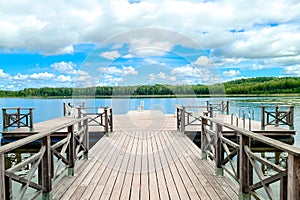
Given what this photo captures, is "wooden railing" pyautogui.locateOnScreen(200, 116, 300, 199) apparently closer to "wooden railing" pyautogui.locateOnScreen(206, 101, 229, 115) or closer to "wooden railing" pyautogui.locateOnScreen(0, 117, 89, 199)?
"wooden railing" pyautogui.locateOnScreen(0, 117, 89, 199)

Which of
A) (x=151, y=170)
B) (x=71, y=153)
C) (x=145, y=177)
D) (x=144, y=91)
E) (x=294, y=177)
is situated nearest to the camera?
(x=294, y=177)

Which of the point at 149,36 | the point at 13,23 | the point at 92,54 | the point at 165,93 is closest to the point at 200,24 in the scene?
the point at 165,93

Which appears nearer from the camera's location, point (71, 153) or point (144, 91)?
point (71, 153)

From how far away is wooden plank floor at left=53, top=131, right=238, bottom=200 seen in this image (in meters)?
3.04

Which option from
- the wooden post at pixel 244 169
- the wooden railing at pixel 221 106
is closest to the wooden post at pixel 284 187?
the wooden post at pixel 244 169

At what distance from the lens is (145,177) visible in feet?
12.1

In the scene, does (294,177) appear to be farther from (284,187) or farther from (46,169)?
(46,169)

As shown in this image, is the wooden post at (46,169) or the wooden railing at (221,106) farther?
the wooden railing at (221,106)

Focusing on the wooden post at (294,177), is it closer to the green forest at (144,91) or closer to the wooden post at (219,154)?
the wooden post at (219,154)

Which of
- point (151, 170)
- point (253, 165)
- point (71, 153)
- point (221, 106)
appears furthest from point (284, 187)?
point (221, 106)

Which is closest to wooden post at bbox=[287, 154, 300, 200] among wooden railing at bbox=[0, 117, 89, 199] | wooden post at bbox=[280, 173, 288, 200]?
wooden post at bbox=[280, 173, 288, 200]

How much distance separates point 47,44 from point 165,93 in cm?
855

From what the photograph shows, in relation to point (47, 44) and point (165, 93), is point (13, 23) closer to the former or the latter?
point (47, 44)

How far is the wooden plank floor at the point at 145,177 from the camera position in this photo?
3041mm
